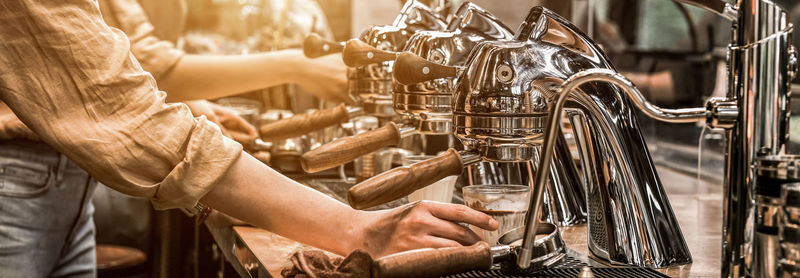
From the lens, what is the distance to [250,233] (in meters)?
1.22

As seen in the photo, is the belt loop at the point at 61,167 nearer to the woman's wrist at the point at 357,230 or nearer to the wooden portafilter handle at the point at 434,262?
the woman's wrist at the point at 357,230

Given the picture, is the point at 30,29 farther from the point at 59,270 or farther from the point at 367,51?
the point at 59,270

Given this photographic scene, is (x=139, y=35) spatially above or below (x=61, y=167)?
above

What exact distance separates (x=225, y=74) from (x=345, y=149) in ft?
3.36

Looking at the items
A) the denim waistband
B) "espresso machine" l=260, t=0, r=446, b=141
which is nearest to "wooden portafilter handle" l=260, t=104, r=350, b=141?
"espresso machine" l=260, t=0, r=446, b=141

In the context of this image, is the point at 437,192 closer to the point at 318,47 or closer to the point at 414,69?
the point at 414,69

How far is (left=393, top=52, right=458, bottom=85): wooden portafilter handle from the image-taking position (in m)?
1.09

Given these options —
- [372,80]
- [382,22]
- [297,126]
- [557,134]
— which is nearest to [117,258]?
[297,126]

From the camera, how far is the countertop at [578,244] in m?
1.02

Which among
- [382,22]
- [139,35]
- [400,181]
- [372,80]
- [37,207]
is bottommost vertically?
[37,207]

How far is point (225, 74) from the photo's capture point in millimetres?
2133

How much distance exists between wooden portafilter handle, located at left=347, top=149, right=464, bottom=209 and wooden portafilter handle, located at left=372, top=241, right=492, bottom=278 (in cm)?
9

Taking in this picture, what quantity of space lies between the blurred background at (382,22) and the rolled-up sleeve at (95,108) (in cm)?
67

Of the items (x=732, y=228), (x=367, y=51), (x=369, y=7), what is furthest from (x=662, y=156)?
(x=369, y=7)
